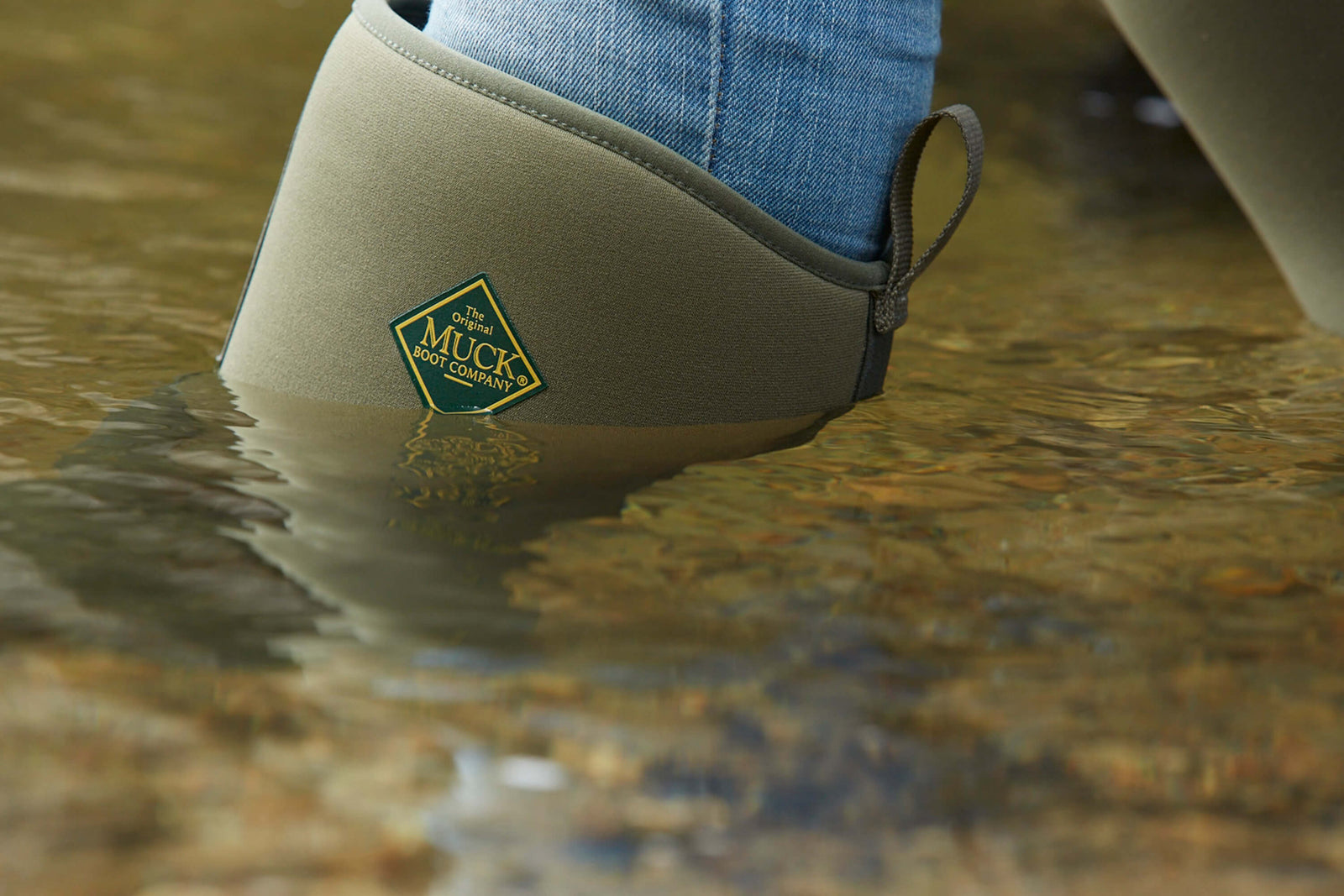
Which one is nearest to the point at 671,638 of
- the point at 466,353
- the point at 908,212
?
the point at 466,353

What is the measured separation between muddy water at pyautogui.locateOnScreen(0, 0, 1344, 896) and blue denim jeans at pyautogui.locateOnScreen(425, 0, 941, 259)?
17 cm

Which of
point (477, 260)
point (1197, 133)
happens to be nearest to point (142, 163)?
point (477, 260)

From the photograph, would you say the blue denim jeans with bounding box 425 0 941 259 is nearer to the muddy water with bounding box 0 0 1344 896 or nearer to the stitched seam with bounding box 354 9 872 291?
the stitched seam with bounding box 354 9 872 291

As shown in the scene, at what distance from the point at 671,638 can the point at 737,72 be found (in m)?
0.40

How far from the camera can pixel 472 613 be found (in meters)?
0.55

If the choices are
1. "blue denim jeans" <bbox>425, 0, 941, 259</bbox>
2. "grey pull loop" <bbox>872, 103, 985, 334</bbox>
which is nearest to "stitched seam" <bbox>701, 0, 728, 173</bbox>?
"blue denim jeans" <bbox>425, 0, 941, 259</bbox>

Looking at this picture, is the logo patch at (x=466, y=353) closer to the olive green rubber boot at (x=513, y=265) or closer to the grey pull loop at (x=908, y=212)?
the olive green rubber boot at (x=513, y=265)

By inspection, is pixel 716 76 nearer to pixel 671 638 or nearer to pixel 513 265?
pixel 513 265

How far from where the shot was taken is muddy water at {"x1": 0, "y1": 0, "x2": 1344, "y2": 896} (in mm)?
411

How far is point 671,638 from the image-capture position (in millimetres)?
544

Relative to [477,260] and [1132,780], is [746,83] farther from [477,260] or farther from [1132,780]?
[1132,780]

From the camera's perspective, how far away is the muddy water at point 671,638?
411 millimetres

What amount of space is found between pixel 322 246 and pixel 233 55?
1793mm

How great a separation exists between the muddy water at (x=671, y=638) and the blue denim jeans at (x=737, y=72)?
6.8 inches
